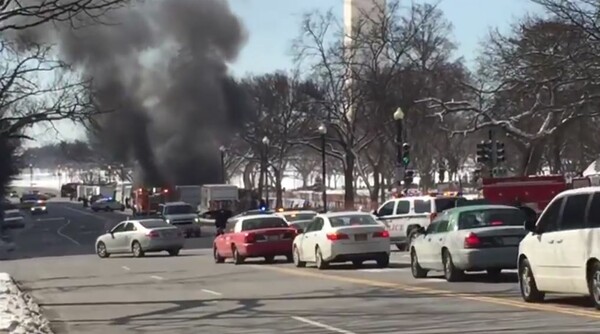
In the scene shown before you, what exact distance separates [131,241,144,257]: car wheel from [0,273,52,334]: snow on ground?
20.0 metres

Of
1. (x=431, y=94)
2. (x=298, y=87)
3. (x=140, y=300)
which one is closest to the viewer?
(x=140, y=300)

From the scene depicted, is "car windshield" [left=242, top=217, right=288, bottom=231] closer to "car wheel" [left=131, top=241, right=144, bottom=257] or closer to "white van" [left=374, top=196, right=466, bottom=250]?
"white van" [left=374, top=196, right=466, bottom=250]

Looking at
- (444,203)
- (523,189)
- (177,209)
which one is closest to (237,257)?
(444,203)

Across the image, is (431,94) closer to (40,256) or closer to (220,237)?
(40,256)

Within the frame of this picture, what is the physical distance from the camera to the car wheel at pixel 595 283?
14.9 meters

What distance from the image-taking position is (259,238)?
32656mm

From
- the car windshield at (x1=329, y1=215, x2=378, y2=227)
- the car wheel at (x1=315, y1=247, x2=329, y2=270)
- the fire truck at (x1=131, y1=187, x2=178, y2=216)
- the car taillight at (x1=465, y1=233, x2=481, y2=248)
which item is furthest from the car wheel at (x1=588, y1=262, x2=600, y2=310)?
the fire truck at (x1=131, y1=187, x2=178, y2=216)

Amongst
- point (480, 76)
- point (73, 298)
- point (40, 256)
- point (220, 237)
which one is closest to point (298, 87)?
point (480, 76)

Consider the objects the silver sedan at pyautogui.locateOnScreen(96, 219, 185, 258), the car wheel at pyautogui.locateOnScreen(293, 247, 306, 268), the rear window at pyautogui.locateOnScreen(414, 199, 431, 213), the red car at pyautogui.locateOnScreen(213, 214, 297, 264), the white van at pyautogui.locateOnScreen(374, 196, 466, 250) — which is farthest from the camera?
the silver sedan at pyautogui.locateOnScreen(96, 219, 185, 258)

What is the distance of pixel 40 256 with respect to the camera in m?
47.3

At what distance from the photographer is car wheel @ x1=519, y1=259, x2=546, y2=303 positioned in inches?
663

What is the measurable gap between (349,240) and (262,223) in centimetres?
614

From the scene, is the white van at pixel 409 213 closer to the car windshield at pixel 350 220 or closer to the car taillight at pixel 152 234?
the car windshield at pixel 350 220

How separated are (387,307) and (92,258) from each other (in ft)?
88.1
